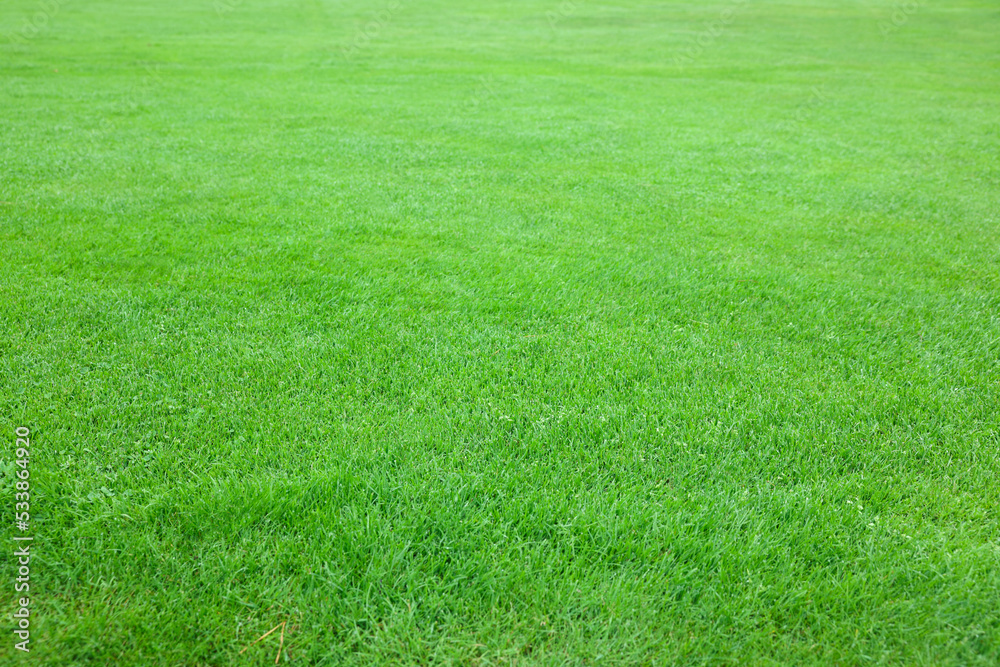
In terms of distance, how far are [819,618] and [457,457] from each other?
4.45ft

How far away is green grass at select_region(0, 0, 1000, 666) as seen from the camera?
77.2 inches

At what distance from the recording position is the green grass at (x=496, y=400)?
6.43 ft

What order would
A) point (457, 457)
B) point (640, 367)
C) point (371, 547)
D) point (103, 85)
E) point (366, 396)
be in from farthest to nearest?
point (103, 85)
point (640, 367)
point (366, 396)
point (457, 457)
point (371, 547)

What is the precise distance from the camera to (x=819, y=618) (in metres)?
1.97

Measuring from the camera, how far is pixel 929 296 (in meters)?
4.04

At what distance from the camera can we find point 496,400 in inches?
114

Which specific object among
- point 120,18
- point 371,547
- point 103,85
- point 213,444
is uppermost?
point 120,18

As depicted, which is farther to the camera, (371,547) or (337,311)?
(337,311)

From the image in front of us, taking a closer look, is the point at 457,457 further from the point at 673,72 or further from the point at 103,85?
the point at 673,72

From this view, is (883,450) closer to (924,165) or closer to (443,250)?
(443,250)

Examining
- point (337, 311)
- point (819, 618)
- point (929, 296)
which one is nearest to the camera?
point (819, 618)

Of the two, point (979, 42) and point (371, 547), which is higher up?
point (979, 42)

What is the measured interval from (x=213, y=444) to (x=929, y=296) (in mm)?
4238

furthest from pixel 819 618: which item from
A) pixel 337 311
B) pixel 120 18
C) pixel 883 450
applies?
pixel 120 18
